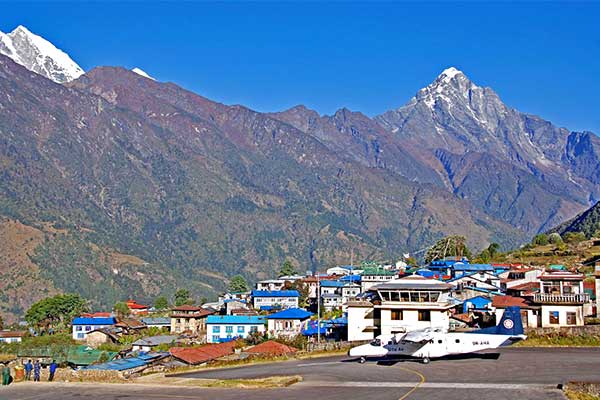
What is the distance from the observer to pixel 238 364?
56.2 metres

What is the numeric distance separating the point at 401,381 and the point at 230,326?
7193cm

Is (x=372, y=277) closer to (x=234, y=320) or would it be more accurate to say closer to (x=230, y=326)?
(x=234, y=320)

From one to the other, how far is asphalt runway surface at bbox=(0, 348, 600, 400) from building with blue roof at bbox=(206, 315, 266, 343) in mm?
59814

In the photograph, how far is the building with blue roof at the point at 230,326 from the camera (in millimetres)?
112125

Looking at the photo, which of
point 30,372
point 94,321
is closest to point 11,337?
point 94,321

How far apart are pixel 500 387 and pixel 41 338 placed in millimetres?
113303

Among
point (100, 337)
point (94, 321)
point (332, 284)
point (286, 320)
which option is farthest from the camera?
point (332, 284)

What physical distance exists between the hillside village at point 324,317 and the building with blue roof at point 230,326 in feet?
0.47

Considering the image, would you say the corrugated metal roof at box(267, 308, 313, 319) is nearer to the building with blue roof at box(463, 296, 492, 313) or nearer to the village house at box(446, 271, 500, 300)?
the village house at box(446, 271, 500, 300)

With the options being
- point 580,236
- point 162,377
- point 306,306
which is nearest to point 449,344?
point 162,377

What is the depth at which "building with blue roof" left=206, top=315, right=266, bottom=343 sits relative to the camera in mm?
112125

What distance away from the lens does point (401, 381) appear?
43.1 m

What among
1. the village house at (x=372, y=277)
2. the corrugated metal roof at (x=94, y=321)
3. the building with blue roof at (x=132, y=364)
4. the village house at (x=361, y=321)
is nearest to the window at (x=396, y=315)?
the village house at (x=361, y=321)

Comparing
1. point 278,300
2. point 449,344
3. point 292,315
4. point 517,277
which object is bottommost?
point 449,344
